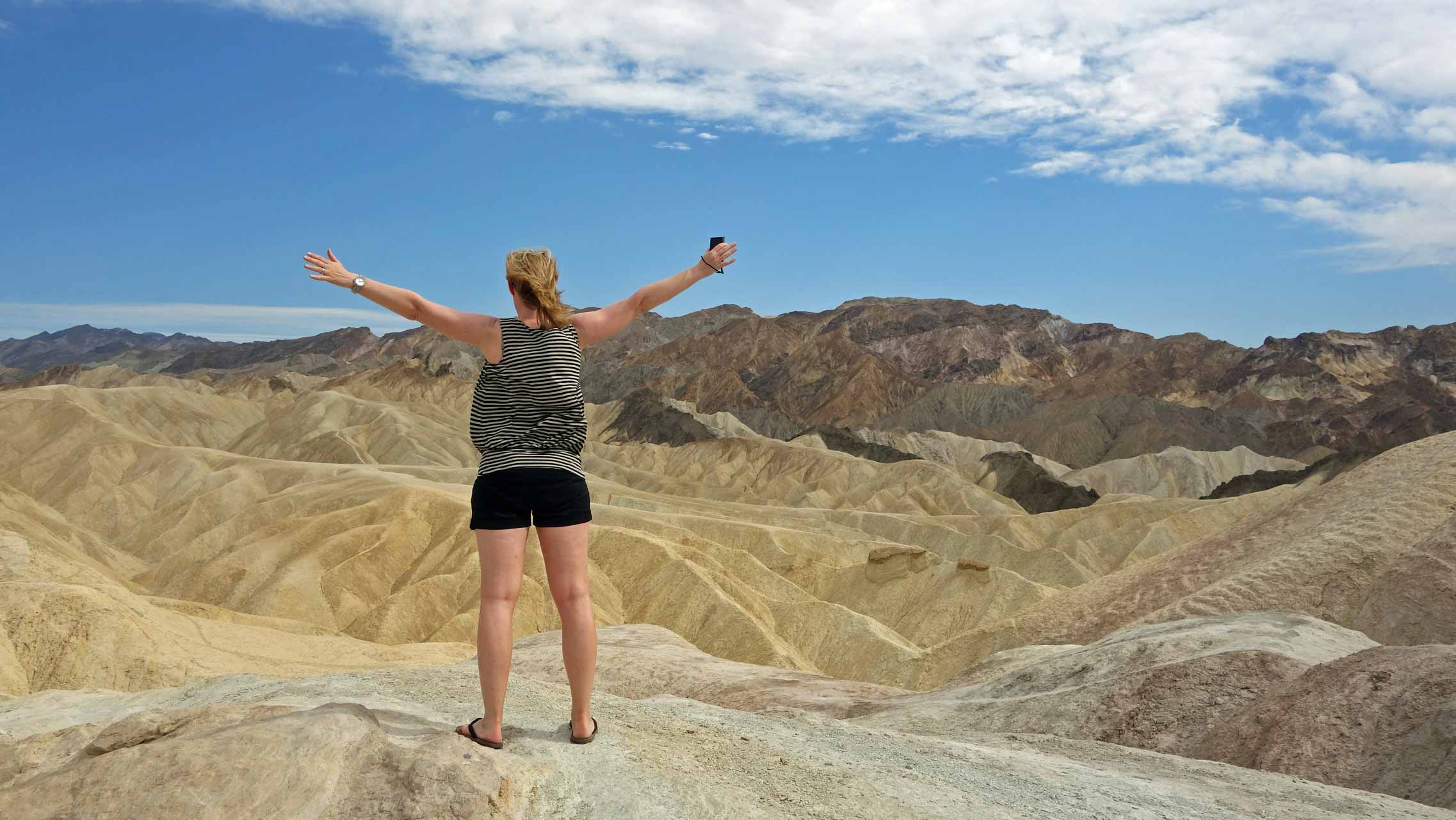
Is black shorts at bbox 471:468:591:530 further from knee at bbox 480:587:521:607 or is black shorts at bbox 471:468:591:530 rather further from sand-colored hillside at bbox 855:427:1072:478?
sand-colored hillside at bbox 855:427:1072:478

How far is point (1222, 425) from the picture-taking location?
99250 mm

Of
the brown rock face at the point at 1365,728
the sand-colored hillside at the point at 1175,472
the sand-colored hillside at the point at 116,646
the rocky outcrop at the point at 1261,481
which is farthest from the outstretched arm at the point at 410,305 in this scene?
the sand-colored hillside at the point at 1175,472

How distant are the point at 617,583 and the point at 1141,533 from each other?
1344 inches

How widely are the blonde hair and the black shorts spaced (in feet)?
2.22

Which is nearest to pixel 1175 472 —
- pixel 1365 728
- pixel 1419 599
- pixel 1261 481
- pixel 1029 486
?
pixel 1029 486

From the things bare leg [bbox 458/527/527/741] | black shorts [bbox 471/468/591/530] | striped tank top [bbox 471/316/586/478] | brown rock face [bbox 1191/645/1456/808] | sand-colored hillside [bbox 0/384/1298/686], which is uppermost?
striped tank top [bbox 471/316/586/478]

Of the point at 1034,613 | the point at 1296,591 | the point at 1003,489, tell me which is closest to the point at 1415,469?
the point at 1296,591

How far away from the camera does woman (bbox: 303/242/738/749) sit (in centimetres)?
446

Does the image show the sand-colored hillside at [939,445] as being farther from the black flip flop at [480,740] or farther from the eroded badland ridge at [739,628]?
the black flip flop at [480,740]

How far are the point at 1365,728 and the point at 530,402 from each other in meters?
6.52

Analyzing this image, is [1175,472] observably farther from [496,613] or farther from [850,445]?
[496,613]

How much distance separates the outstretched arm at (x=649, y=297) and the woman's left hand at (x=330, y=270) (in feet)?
3.26

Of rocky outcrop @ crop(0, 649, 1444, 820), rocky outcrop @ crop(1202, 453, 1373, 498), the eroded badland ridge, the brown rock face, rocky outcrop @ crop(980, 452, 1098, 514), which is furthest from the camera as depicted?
rocky outcrop @ crop(980, 452, 1098, 514)

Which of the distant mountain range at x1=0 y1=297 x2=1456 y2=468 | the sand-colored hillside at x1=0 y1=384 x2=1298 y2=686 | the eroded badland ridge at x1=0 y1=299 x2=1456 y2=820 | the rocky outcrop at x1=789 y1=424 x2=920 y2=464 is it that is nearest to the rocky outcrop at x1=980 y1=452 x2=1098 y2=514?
the eroded badland ridge at x1=0 y1=299 x2=1456 y2=820
